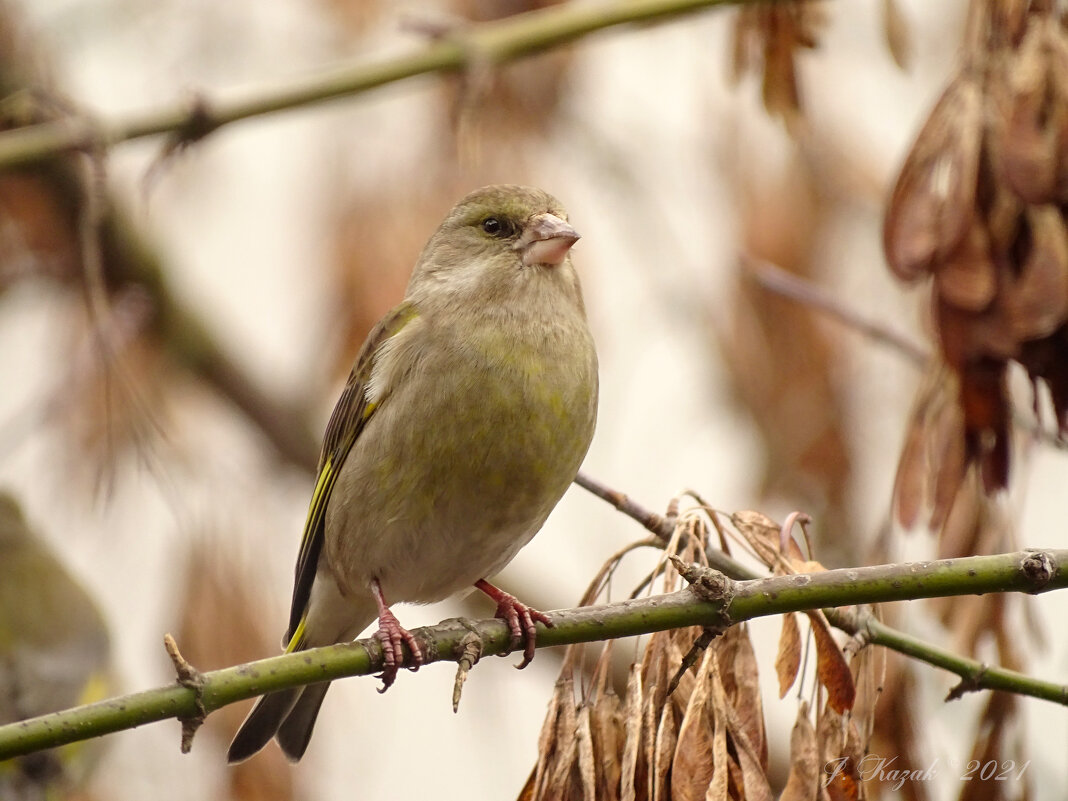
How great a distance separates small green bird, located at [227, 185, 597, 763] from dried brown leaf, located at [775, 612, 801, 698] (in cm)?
75

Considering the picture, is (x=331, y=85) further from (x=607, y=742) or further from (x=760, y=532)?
(x=607, y=742)

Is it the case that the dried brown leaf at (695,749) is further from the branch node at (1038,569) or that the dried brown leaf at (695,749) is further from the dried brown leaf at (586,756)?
the branch node at (1038,569)

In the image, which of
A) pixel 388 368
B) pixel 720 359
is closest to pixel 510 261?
pixel 388 368

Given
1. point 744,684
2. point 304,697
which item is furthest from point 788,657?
point 304,697

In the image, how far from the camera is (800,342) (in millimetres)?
5496

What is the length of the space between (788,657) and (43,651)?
3854 millimetres

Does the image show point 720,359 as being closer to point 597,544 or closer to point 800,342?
point 800,342

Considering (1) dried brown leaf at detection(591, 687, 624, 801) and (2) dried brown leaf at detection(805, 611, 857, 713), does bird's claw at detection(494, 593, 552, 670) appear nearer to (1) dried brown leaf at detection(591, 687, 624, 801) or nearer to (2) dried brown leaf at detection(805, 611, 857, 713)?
(1) dried brown leaf at detection(591, 687, 624, 801)

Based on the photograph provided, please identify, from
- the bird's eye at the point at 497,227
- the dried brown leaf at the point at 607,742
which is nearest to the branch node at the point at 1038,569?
the dried brown leaf at the point at 607,742

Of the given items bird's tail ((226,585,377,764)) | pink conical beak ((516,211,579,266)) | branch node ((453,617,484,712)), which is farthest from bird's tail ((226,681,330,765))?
pink conical beak ((516,211,579,266))

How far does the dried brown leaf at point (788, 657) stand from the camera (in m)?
2.39

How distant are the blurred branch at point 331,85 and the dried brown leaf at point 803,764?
1.86 meters

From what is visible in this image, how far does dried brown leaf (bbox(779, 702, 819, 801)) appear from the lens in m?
2.29

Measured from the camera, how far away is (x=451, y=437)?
3428mm
